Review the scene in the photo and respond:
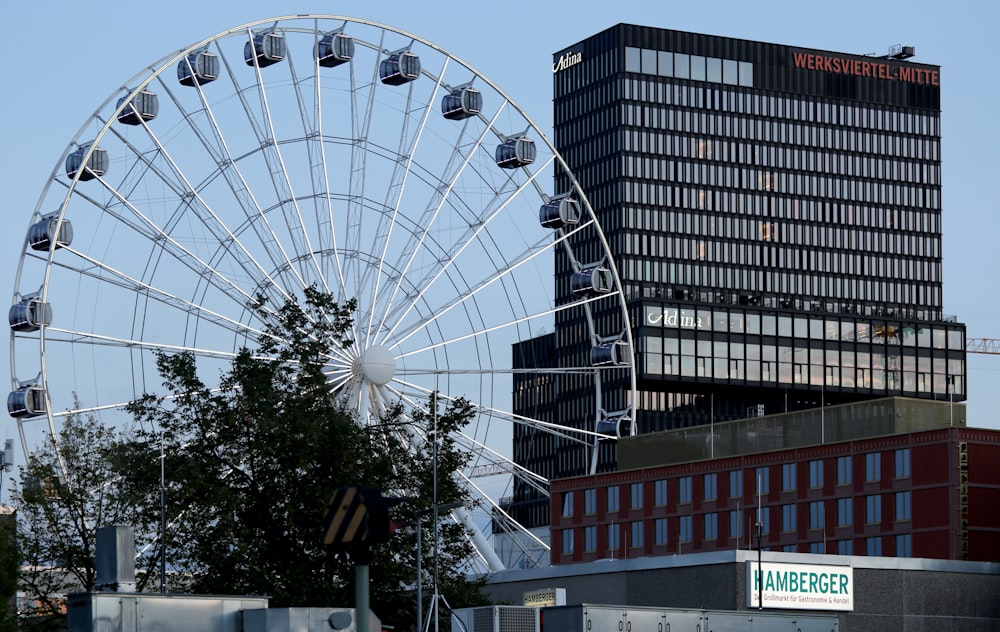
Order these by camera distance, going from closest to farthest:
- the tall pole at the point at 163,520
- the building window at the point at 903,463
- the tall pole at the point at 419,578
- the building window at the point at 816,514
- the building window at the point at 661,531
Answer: the tall pole at the point at 419,578
the tall pole at the point at 163,520
the building window at the point at 903,463
the building window at the point at 816,514
the building window at the point at 661,531

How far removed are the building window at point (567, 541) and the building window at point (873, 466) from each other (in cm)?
2943

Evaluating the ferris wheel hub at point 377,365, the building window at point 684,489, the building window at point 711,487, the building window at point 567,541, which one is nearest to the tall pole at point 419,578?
the ferris wheel hub at point 377,365

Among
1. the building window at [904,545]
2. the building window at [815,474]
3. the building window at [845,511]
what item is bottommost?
the building window at [904,545]

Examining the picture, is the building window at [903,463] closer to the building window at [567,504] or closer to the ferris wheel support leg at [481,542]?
the building window at [567,504]

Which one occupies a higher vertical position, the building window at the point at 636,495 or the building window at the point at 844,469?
the building window at the point at 844,469

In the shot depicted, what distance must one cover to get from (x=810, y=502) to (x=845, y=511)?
2865 mm

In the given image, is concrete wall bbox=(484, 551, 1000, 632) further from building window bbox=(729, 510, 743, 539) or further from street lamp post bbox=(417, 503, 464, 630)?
building window bbox=(729, 510, 743, 539)

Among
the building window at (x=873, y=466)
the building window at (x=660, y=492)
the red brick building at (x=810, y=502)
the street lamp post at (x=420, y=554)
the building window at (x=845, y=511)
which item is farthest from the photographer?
the building window at (x=660, y=492)

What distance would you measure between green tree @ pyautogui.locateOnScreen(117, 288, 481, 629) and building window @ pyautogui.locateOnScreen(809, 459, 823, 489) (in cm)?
5262

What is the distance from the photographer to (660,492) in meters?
133

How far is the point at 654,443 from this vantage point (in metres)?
136

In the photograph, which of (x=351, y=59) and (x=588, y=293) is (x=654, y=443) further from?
(x=351, y=59)

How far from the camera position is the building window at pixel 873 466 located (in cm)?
11619

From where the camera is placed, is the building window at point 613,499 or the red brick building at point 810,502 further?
the building window at point 613,499
